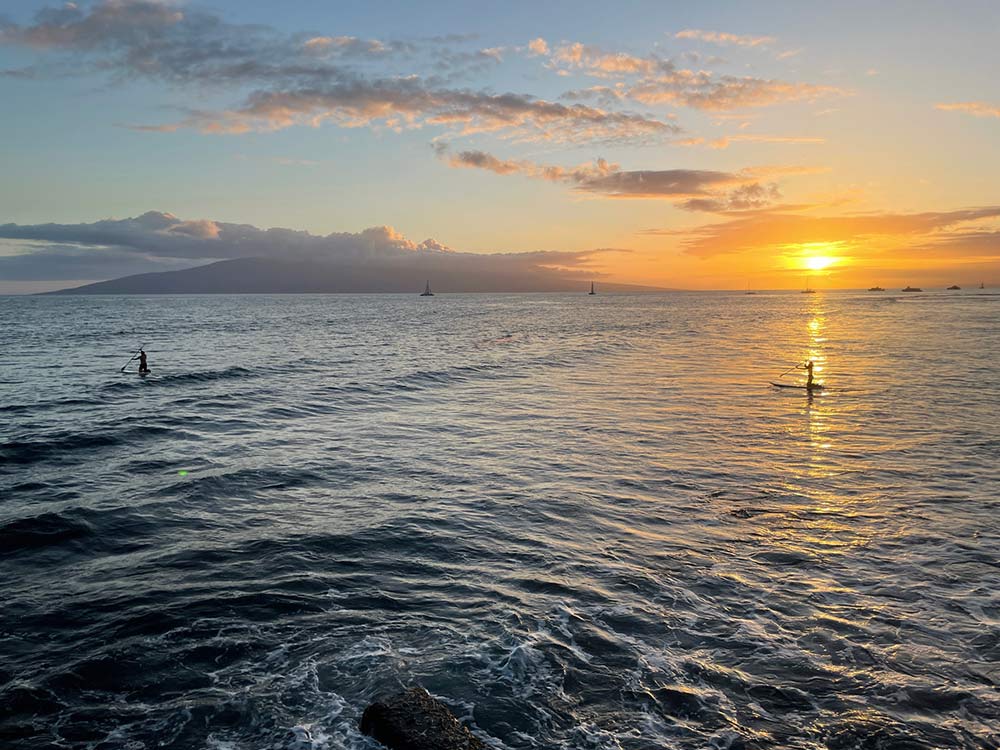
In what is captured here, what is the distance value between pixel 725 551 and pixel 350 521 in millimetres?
11835

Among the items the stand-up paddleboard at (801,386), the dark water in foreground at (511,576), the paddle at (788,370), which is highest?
the paddle at (788,370)

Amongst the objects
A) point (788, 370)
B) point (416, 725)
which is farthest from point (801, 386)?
point (416, 725)

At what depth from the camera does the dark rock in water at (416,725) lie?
373 inches

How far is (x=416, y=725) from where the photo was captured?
9820 mm

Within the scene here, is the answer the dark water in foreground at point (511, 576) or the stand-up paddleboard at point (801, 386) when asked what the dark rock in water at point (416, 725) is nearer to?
the dark water in foreground at point (511, 576)

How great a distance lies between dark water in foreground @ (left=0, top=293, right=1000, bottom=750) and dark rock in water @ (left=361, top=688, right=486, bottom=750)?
566 mm

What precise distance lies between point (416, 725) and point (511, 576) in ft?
22.4

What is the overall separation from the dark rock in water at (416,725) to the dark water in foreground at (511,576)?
1.86 feet

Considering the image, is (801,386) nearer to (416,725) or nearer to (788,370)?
(788,370)

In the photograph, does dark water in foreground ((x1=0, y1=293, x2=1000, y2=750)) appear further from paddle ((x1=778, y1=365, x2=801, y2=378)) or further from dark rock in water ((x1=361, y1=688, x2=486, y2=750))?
paddle ((x1=778, y1=365, x2=801, y2=378))

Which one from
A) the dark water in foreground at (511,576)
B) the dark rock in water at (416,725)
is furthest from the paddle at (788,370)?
the dark rock in water at (416,725)

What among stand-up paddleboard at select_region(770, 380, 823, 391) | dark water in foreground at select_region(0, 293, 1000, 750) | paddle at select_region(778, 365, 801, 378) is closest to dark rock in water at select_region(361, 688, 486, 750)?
dark water in foreground at select_region(0, 293, 1000, 750)

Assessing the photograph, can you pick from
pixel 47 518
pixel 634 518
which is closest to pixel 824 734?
pixel 634 518

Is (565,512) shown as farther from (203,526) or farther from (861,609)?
(203,526)
